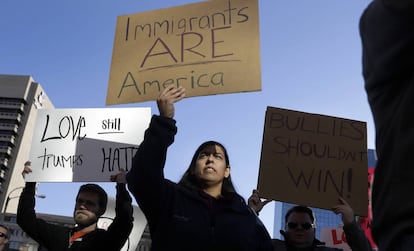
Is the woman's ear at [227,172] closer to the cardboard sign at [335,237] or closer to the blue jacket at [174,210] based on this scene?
the blue jacket at [174,210]

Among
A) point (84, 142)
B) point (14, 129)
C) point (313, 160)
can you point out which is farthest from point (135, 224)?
point (14, 129)

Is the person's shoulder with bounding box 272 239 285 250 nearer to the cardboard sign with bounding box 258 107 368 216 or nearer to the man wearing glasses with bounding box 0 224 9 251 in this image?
the cardboard sign with bounding box 258 107 368 216

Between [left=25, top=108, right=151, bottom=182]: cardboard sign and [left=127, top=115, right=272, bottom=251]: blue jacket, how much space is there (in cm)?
182

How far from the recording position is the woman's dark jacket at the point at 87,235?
3049mm

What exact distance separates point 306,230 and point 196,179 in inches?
54.2

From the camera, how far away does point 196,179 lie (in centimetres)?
262

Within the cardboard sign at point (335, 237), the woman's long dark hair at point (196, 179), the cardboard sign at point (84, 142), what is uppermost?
the cardboard sign at point (84, 142)

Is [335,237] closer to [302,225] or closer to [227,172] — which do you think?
[302,225]

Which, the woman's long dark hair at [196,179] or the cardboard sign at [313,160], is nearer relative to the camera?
the woman's long dark hair at [196,179]

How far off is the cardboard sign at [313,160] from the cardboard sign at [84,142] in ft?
4.27

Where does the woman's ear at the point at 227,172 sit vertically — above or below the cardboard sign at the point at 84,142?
below

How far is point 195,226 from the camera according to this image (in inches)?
89.0

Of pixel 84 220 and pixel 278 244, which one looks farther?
pixel 278 244

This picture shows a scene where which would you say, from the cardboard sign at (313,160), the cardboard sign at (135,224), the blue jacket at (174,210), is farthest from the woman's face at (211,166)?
the cardboard sign at (135,224)
